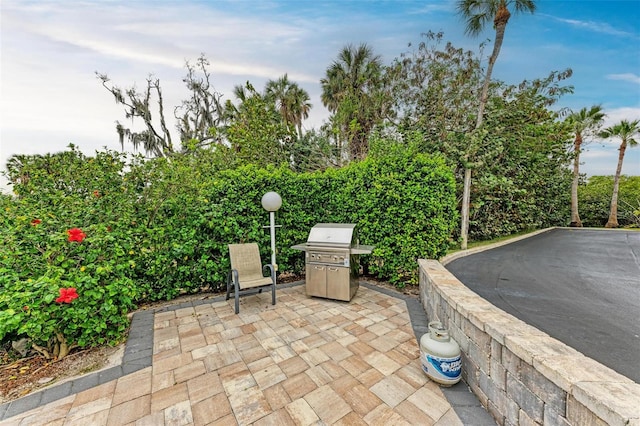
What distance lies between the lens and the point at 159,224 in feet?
12.8

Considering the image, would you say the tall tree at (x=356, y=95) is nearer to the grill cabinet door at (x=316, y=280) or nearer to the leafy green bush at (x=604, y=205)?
the grill cabinet door at (x=316, y=280)

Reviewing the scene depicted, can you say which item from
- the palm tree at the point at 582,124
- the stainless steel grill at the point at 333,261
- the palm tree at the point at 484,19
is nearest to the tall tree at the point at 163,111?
the stainless steel grill at the point at 333,261

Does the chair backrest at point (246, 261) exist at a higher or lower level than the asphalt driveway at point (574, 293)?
higher

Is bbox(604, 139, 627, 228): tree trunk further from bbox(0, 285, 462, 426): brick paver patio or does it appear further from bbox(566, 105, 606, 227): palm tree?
bbox(0, 285, 462, 426): brick paver patio

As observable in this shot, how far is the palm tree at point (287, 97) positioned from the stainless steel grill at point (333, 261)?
13062mm

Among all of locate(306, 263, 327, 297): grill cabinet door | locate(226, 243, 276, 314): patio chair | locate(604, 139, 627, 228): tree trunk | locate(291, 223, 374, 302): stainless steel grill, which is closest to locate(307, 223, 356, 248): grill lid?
locate(291, 223, 374, 302): stainless steel grill

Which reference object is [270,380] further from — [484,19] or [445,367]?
[484,19]

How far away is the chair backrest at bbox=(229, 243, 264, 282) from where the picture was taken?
13.0 ft

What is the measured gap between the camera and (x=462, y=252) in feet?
23.7

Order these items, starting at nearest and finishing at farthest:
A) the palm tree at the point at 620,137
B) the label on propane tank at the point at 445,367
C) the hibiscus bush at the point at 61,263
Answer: the label on propane tank at the point at 445,367, the hibiscus bush at the point at 61,263, the palm tree at the point at 620,137

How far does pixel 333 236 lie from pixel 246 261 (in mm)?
1501

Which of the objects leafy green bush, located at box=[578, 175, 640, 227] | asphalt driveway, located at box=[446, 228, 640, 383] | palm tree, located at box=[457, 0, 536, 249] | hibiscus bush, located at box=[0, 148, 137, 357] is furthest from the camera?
leafy green bush, located at box=[578, 175, 640, 227]

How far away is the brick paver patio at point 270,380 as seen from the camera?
178 cm

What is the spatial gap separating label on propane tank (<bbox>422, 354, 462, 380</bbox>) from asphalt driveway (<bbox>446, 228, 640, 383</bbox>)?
48.4 inches
